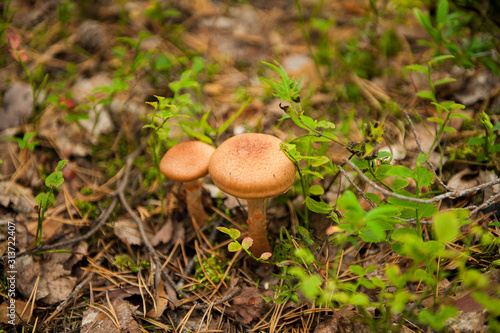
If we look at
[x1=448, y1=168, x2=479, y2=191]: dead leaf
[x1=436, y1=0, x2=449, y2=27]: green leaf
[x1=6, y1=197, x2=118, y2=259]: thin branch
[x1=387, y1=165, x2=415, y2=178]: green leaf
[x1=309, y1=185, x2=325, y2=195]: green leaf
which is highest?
[x1=436, y1=0, x2=449, y2=27]: green leaf

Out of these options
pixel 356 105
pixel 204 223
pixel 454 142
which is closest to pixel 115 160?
pixel 204 223

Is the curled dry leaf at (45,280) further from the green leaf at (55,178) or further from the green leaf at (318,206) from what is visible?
the green leaf at (318,206)

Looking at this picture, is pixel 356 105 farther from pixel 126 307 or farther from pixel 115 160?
pixel 126 307

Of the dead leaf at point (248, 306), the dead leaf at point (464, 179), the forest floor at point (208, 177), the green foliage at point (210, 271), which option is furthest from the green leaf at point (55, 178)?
the dead leaf at point (464, 179)

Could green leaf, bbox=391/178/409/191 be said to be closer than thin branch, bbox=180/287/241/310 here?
Yes

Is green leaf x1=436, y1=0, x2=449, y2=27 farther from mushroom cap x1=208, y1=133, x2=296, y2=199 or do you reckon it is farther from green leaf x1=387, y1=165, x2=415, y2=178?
mushroom cap x1=208, y1=133, x2=296, y2=199

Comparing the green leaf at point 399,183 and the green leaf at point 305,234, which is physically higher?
the green leaf at point 399,183

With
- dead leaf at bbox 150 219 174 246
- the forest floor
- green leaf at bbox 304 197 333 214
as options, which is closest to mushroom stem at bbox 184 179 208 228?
the forest floor
